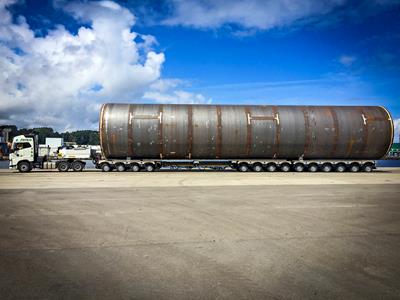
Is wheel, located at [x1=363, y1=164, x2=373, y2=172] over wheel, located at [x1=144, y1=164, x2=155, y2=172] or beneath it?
beneath

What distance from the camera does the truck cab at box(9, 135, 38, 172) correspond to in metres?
24.0

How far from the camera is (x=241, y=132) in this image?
76.1 ft

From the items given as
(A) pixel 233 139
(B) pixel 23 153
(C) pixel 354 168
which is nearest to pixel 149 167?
(A) pixel 233 139

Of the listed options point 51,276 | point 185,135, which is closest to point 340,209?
point 51,276

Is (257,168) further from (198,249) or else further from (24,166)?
(24,166)

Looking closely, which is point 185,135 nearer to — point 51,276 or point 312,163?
point 312,163

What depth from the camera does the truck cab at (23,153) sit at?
24.0 m

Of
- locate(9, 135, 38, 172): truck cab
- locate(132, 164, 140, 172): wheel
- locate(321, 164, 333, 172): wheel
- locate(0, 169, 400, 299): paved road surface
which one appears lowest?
Result: locate(0, 169, 400, 299): paved road surface

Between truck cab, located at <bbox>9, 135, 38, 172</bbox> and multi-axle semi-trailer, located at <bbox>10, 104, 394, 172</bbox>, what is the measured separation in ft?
0.26

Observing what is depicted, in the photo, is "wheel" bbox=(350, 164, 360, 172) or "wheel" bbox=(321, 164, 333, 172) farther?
"wheel" bbox=(350, 164, 360, 172)

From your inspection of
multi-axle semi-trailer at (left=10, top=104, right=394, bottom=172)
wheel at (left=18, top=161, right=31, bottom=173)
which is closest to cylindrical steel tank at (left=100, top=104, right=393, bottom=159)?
multi-axle semi-trailer at (left=10, top=104, right=394, bottom=172)

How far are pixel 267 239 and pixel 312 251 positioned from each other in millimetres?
1067

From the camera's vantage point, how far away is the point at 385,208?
9461 millimetres

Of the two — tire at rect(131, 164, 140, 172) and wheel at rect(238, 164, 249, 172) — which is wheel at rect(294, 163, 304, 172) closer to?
wheel at rect(238, 164, 249, 172)
